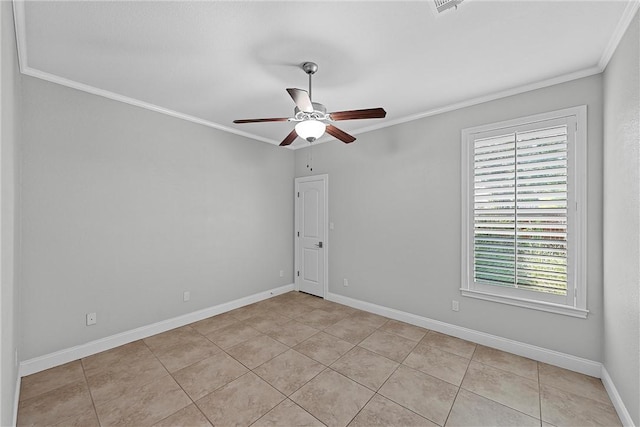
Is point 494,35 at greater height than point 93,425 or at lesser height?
greater

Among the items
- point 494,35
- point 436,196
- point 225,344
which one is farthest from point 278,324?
point 494,35

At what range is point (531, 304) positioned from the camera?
267cm

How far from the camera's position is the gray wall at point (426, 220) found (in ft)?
7.94

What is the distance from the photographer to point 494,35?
1984 millimetres

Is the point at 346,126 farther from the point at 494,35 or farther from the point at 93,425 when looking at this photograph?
the point at 93,425

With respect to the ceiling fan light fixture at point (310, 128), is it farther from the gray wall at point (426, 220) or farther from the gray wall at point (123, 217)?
the gray wall at point (123, 217)

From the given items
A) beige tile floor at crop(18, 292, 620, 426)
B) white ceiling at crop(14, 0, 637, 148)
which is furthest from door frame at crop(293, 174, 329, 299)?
white ceiling at crop(14, 0, 637, 148)

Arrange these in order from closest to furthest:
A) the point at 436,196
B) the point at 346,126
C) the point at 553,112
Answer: the point at 553,112, the point at 436,196, the point at 346,126

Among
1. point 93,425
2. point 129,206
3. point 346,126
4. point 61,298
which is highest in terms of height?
point 346,126

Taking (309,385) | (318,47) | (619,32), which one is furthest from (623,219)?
(309,385)

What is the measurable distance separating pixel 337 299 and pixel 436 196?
2.22 m

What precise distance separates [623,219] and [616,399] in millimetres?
1336

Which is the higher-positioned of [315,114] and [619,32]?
[619,32]

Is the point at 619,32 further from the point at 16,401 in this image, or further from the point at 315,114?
the point at 16,401
